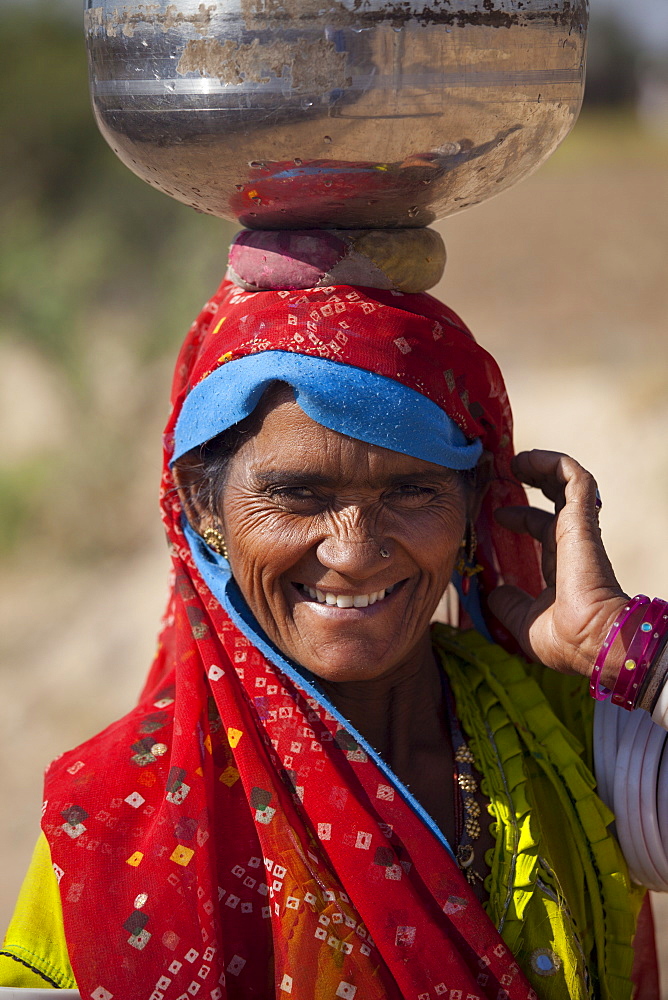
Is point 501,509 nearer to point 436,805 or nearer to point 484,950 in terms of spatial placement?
point 436,805

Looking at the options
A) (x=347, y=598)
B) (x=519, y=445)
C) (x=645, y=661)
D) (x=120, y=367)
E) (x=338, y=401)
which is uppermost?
(x=120, y=367)

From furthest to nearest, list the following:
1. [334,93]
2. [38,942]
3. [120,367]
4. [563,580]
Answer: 1. [120,367]
2. [563,580]
3. [38,942]
4. [334,93]

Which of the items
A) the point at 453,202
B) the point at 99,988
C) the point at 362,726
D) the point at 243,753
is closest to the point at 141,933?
the point at 99,988

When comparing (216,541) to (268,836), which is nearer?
(268,836)

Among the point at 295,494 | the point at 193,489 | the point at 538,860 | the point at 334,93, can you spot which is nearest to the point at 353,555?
the point at 295,494

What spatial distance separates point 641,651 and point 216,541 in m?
0.88

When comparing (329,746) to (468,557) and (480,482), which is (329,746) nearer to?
(468,557)

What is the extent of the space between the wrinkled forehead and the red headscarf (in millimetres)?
27

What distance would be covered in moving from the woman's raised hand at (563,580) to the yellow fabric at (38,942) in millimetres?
1069

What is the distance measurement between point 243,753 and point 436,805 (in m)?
0.45

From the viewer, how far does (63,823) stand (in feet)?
5.93

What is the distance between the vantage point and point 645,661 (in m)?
1.78

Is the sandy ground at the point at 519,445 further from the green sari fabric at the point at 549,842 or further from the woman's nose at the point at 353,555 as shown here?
the woman's nose at the point at 353,555

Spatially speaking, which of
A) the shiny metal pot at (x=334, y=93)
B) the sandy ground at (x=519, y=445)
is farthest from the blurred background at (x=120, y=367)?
the shiny metal pot at (x=334, y=93)
